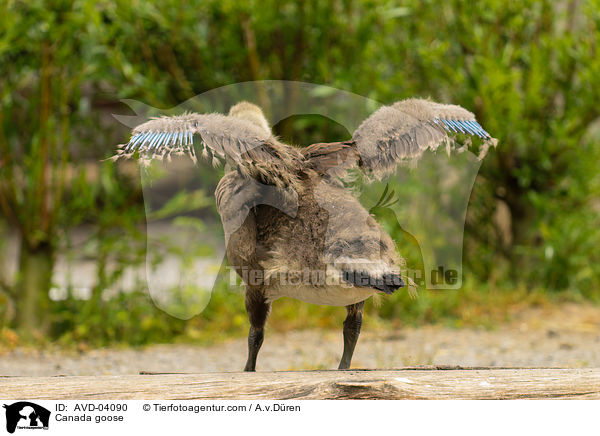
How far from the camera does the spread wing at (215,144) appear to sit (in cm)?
239

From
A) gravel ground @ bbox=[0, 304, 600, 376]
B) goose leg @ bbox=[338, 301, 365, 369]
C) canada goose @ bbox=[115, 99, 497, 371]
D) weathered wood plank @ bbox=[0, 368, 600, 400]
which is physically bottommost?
gravel ground @ bbox=[0, 304, 600, 376]

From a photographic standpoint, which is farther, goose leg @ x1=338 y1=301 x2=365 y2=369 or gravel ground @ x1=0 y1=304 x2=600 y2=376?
gravel ground @ x1=0 y1=304 x2=600 y2=376

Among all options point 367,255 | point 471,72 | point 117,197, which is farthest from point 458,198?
point 117,197

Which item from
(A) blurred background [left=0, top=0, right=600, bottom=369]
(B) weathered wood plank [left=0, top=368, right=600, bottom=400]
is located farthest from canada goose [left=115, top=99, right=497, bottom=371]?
(A) blurred background [left=0, top=0, right=600, bottom=369]

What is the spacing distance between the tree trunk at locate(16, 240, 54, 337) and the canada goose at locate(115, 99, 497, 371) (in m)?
3.05

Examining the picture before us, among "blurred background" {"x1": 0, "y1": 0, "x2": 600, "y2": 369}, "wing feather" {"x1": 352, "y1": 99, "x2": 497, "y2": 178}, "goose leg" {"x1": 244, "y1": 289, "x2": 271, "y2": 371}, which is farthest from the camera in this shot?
"blurred background" {"x1": 0, "y1": 0, "x2": 600, "y2": 369}

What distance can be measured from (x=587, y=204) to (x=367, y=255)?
464 cm

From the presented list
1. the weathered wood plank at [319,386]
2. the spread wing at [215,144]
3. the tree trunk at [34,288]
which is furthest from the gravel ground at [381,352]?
the spread wing at [215,144]

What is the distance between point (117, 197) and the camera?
5.48 m

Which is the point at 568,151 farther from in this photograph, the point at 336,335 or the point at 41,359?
the point at 41,359

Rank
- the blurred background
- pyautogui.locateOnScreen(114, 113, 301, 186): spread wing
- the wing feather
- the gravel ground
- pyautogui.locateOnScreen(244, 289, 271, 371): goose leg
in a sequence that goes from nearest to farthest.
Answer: pyautogui.locateOnScreen(114, 113, 301, 186): spread wing < the wing feather < pyautogui.locateOnScreen(244, 289, 271, 371): goose leg < the gravel ground < the blurred background

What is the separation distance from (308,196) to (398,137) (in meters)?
0.44

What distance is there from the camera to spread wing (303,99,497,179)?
2.68 meters
